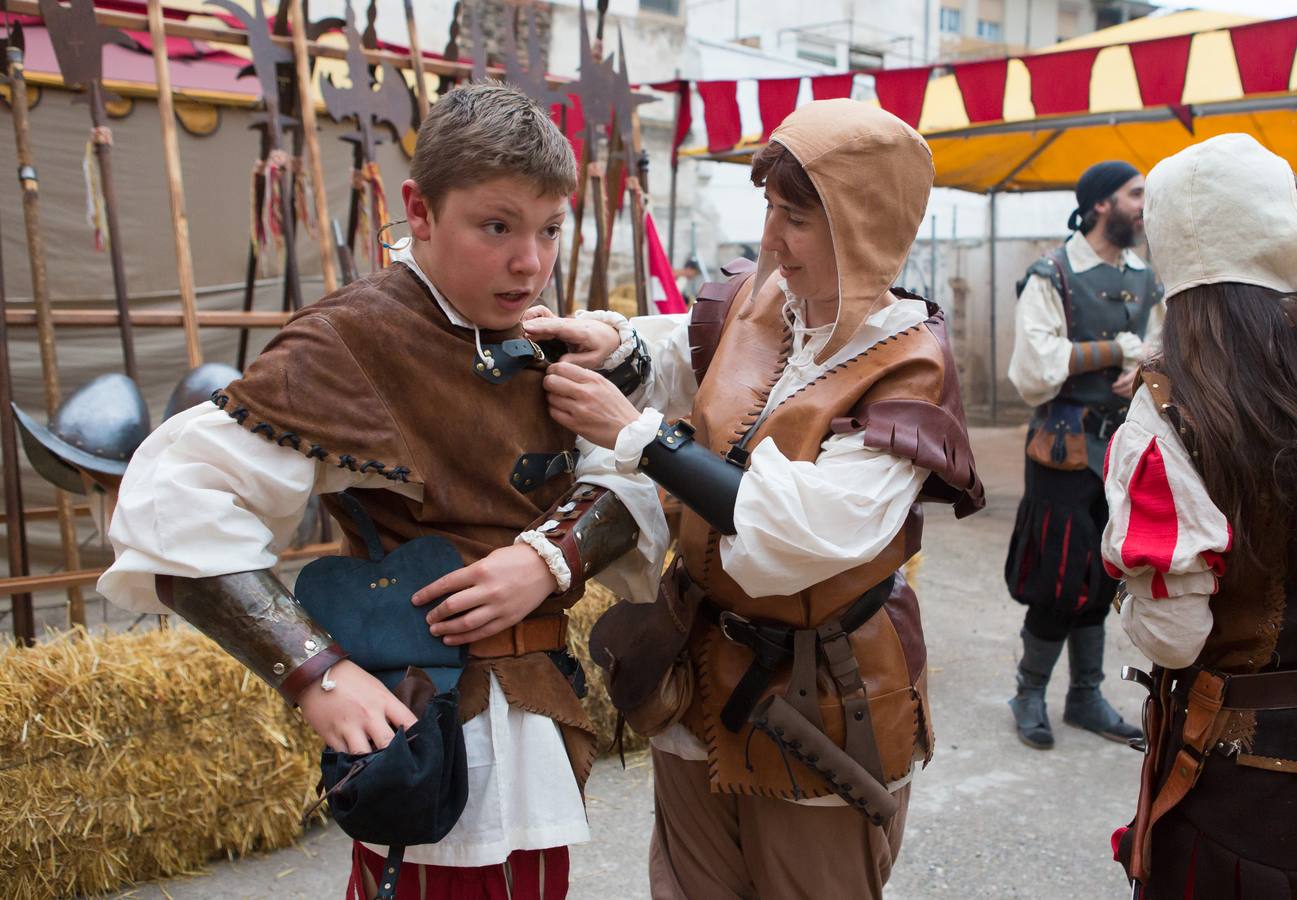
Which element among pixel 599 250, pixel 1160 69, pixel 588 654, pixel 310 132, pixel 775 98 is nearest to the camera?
pixel 588 654

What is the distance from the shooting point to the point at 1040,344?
373 centimetres

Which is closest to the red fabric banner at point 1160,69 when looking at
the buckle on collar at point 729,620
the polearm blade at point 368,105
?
the polearm blade at point 368,105

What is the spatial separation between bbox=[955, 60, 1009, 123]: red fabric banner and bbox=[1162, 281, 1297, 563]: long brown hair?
479 centimetres

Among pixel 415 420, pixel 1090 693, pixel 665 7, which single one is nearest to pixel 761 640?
pixel 415 420

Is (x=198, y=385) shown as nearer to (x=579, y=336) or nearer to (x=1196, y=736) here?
(x=579, y=336)

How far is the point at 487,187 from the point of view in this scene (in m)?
1.35

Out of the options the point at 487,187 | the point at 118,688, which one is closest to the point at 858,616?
the point at 487,187

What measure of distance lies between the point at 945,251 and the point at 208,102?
9871 mm

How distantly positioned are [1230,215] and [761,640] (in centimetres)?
94

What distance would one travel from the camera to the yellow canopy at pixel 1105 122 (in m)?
5.63

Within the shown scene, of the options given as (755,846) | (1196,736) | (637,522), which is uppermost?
(637,522)

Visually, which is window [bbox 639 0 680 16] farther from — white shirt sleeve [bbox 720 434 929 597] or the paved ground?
white shirt sleeve [bbox 720 434 929 597]

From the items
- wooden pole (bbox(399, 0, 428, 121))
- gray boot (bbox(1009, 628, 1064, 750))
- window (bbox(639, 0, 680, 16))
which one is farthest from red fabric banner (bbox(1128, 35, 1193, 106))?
window (bbox(639, 0, 680, 16))

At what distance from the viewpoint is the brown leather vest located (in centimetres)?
156
